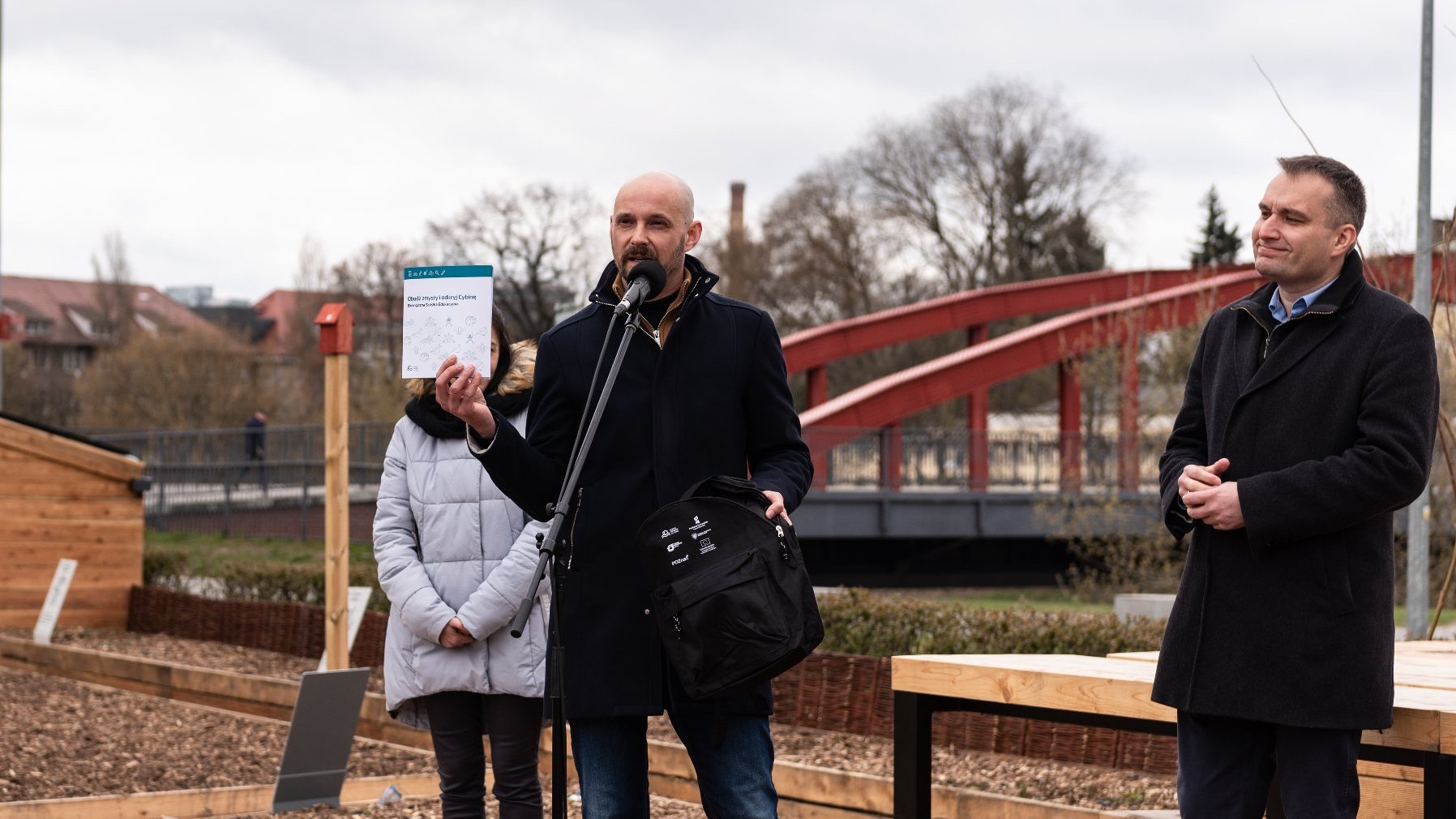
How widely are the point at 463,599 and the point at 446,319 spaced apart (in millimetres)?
1742

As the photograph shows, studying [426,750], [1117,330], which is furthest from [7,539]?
[1117,330]

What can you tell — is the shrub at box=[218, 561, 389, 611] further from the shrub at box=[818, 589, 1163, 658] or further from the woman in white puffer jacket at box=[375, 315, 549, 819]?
the woman in white puffer jacket at box=[375, 315, 549, 819]

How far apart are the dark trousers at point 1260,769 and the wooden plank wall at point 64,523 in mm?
11439

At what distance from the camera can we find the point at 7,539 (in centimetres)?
1287

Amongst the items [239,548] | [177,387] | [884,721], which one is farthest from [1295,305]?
[177,387]

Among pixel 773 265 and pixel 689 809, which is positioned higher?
pixel 773 265

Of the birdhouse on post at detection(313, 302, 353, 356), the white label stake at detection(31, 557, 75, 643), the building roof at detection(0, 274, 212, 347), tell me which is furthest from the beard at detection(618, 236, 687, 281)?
the building roof at detection(0, 274, 212, 347)

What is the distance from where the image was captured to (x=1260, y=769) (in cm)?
321

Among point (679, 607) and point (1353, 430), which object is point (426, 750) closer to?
point (679, 607)

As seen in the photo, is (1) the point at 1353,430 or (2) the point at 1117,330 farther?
(2) the point at 1117,330

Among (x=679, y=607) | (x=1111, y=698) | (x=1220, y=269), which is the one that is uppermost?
(x=1220, y=269)

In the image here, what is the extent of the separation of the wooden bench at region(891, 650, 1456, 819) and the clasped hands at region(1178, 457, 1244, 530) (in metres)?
0.59

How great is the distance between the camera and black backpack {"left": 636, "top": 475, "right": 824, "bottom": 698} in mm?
3059

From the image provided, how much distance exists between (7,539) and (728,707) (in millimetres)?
11149
